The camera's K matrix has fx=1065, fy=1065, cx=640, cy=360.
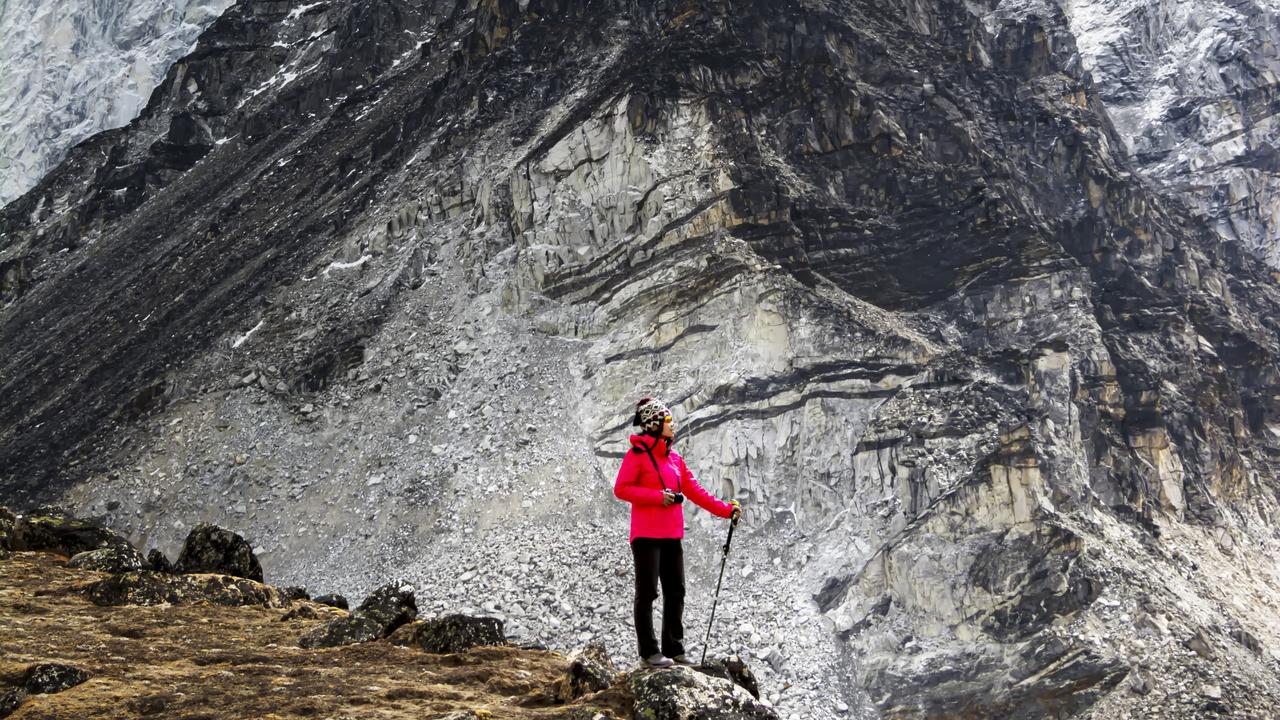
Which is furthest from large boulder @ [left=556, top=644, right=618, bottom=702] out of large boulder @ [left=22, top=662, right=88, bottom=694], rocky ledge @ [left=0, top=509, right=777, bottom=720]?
large boulder @ [left=22, top=662, right=88, bottom=694]

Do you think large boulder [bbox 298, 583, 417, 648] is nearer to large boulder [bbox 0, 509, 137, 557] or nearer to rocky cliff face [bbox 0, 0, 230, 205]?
large boulder [bbox 0, 509, 137, 557]

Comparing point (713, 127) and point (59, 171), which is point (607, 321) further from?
point (59, 171)

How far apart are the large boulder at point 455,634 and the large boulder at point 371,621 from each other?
0.49 m

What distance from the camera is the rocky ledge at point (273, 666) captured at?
9102 mm

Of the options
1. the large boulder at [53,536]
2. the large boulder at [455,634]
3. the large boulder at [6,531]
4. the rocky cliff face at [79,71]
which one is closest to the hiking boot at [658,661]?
the large boulder at [455,634]

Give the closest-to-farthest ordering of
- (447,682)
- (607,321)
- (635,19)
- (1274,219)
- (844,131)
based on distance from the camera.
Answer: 1. (447,682)
2. (607,321)
3. (844,131)
4. (635,19)
5. (1274,219)

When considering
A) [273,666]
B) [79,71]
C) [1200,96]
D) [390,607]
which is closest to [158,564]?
[390,607]

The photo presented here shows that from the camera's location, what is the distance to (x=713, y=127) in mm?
40469

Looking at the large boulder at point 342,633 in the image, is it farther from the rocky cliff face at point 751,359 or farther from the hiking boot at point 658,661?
the rocky cliff face at point 751,359

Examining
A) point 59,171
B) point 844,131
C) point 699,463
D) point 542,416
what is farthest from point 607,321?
point 59,171

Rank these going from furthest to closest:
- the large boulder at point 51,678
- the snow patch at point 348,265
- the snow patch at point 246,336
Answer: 1. the snow patch at point 348,265
2. the snow patch at point 246,336
3. the large boulder at point 51,678

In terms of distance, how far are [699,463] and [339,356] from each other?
14956 mm

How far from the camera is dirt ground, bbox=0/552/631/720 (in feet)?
30.0

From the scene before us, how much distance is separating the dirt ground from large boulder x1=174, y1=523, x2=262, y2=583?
316 cm
